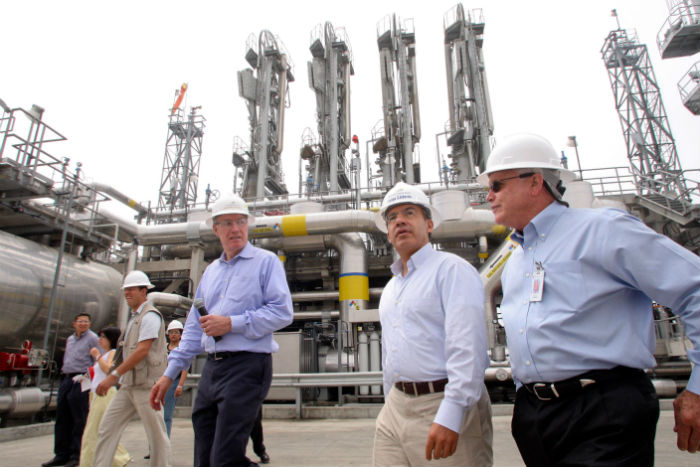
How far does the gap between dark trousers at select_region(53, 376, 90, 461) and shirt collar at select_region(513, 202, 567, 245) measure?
5451 millimetres

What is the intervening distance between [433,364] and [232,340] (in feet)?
4.21

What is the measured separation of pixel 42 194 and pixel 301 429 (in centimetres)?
768

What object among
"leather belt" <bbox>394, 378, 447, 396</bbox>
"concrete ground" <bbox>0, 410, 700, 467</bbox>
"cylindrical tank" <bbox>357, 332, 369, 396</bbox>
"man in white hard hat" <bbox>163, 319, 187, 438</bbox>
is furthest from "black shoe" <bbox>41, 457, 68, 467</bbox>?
"cylindrical tank" <bbox>357, 332, 369, 396</bbox>

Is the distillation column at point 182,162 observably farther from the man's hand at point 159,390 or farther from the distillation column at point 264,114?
the man's hand at point 159,390

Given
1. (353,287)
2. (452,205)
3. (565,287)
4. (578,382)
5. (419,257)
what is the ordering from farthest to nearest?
(353,287), (452,205), (419,257), (565,287), (578,382)

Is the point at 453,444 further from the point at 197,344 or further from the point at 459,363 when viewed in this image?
the point at 197,344

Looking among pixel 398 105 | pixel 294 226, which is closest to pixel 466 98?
pixel 398 105

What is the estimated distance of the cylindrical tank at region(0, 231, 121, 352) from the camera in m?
8.46

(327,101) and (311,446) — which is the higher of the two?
(327,101)

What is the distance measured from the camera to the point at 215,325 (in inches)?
99.0

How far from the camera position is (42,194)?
939 centimetres

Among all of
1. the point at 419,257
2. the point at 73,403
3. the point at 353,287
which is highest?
the point at 353,287

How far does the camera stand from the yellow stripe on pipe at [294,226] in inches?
507

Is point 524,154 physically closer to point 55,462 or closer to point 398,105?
point 55,462
